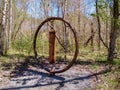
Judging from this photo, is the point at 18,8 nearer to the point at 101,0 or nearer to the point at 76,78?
the point at 101,0

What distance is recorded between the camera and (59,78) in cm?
889

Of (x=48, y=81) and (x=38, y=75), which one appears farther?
(x=38, y=75)

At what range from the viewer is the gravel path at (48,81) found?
7894mm

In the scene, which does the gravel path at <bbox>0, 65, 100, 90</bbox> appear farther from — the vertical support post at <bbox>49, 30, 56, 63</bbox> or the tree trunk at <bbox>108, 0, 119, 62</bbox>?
the tree trunk at <bbox>108, 0, 119, 62</bbox>

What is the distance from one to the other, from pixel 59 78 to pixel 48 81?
1.67 ft

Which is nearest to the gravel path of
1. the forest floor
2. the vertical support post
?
the forest floor

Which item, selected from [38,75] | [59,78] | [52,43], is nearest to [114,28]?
[52,43]

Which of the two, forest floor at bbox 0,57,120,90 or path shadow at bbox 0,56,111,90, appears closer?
forest floor at bbox 0,57,120,90

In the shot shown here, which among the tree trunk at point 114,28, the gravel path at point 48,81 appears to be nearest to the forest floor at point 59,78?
the gravel path at point 48,81

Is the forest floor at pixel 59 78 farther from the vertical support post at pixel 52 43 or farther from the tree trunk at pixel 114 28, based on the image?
the tree trunk at pixel 114 28

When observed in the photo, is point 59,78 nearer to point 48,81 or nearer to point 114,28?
point 48,81

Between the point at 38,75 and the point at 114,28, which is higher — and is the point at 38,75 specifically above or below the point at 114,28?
below

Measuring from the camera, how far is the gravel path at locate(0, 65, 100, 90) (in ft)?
25.9

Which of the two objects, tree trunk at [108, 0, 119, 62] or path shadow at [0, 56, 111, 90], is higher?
tree trunk at [108, 0, 119, 62]
